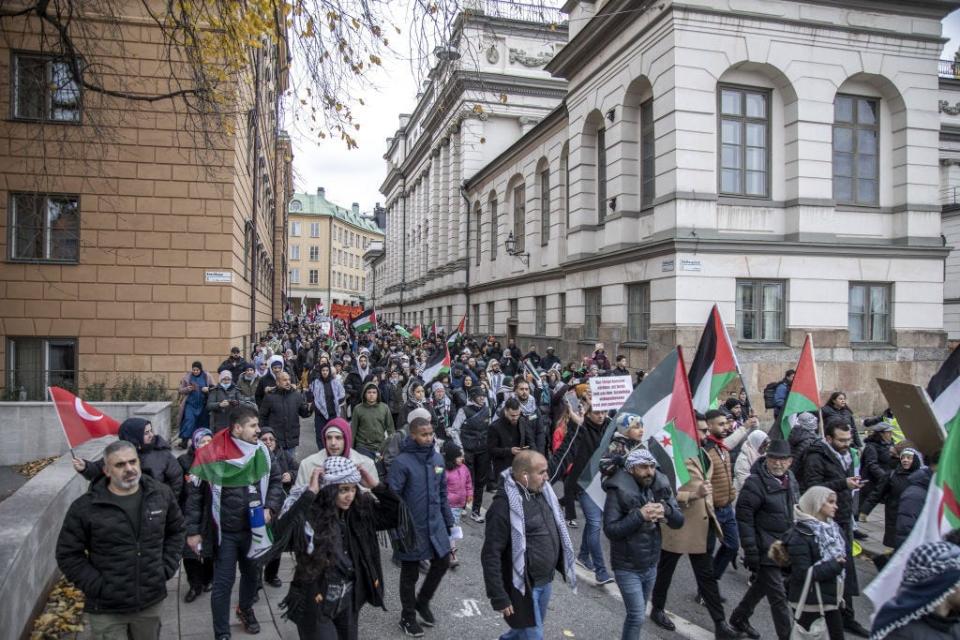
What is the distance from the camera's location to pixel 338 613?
4277mm

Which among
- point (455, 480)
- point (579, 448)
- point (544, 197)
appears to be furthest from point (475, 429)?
point (544, 197)

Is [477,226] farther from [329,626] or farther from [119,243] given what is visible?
[329,626]

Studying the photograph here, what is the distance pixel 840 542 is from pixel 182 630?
530 centimetres

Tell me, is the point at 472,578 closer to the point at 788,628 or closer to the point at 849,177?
the point at 788,628

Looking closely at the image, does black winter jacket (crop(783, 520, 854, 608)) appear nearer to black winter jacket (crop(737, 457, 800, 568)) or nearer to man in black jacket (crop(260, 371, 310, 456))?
black winter jacket (crop(737, 457, 800, 568))

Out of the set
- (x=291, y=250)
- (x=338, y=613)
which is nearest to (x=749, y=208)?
(x=338, y=613)

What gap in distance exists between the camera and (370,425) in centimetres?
882

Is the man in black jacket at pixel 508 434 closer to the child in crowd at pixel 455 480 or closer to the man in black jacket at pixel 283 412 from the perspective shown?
the child in crowd at pixel 455 480

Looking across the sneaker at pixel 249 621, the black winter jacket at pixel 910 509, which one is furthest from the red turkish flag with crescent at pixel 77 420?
the black winter jacket at pixel 910 509

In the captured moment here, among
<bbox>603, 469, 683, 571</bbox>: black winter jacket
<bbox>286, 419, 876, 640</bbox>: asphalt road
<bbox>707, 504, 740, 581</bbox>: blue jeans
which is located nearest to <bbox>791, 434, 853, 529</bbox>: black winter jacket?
<bbox>707, 504, 740, 581</bbox>: blue jeans

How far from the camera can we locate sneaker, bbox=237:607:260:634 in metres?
5.53

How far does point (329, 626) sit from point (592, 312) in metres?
16.7

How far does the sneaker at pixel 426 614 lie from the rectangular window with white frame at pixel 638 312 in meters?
11.7

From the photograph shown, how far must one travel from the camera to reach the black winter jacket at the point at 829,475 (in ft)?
20.6
